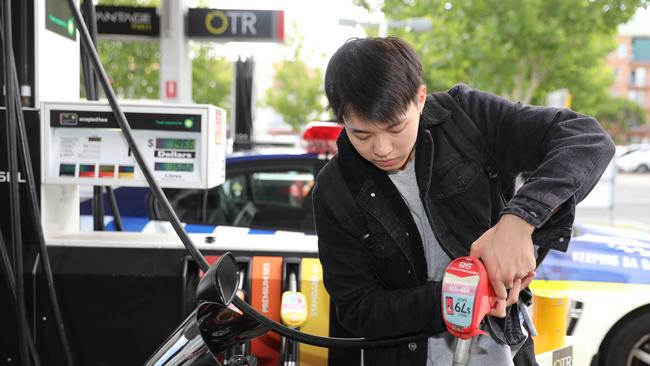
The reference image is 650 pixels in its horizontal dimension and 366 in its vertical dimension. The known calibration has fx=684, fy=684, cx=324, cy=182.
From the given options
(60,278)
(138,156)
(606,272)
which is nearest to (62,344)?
(60,278)

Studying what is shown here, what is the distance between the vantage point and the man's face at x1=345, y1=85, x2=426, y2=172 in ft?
5.15

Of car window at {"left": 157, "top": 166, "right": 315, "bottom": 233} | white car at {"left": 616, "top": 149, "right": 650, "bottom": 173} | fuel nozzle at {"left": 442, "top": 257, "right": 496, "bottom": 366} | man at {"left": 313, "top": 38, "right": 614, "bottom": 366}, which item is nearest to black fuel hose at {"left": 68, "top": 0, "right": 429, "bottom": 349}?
man at {"left": 313, "top": 38, "right": 614, "bottom": 366}

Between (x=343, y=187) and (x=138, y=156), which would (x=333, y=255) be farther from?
(x=138, y=156)

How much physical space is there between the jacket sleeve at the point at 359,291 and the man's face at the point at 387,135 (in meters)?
0.23

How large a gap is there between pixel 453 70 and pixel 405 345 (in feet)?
55.3

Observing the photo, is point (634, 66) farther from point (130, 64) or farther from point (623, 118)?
point (130, 64)

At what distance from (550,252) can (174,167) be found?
214cm

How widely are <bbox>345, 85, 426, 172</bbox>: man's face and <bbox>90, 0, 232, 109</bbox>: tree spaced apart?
1866 centimetres

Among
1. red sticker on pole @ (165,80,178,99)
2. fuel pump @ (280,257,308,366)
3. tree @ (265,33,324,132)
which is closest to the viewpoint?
fuel pump @ (280,257,308,366)

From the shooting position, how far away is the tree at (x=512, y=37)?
1499 centimetres

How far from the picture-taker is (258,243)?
2.66 metres

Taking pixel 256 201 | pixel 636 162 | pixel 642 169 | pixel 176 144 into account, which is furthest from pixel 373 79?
pixel 642 169

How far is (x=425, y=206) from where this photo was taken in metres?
1.70

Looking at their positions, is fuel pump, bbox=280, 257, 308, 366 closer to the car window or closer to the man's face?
the man's face
